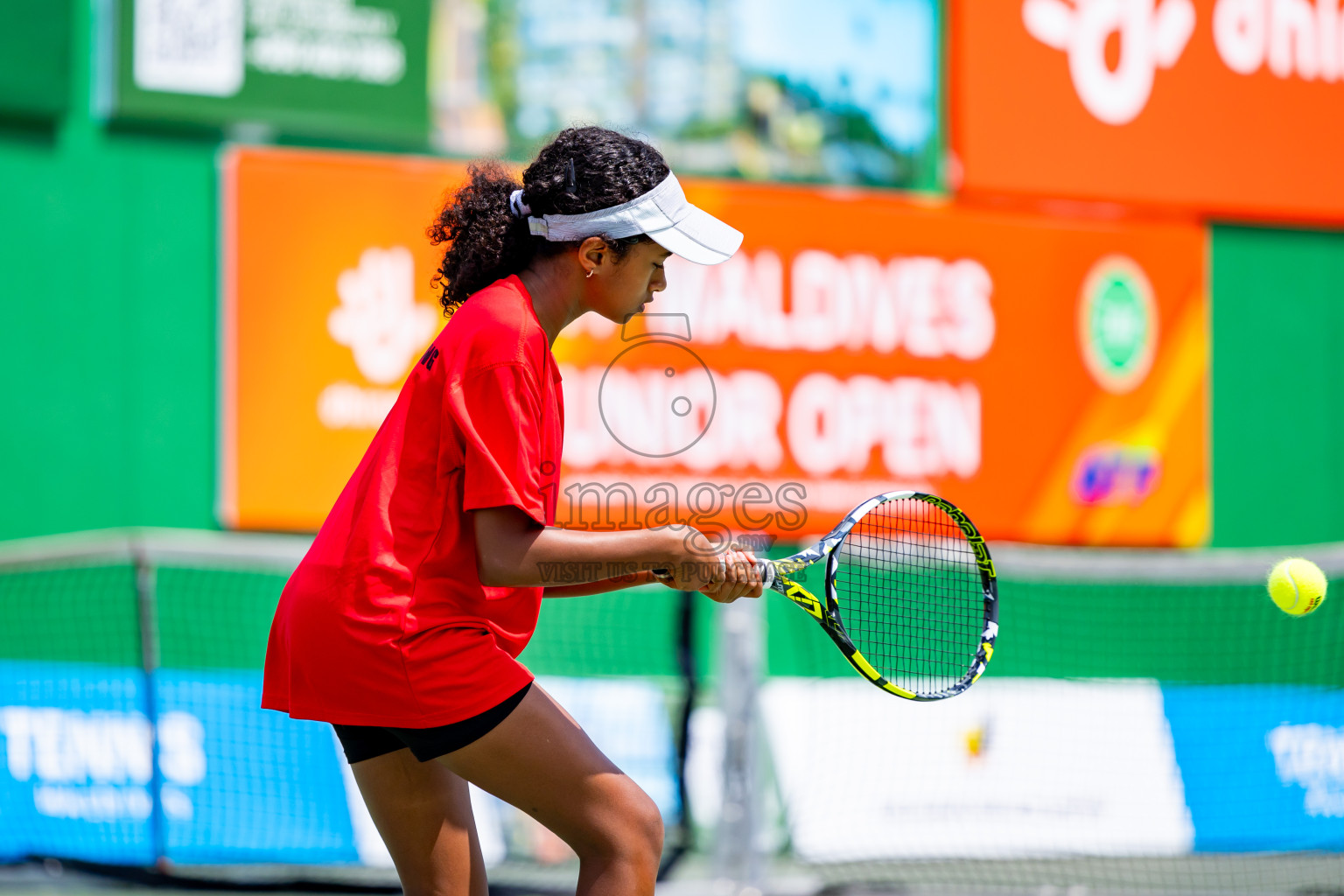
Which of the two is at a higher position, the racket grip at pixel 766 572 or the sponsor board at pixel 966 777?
the racket grip at pixel 766 572

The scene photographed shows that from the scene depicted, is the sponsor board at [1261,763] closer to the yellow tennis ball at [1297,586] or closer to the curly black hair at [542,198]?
the yellow tennis ball at [1297,586]

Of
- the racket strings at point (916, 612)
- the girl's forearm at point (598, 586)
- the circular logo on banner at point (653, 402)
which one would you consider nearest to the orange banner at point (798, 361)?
the circular logo on banner at point (653, 402)

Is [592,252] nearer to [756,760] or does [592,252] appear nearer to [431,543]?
[431,543]

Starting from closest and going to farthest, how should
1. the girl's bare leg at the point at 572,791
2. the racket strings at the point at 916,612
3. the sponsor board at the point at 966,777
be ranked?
the girl's bare leg at the point at 572,791 < the racket strings at the point at 916,612 < the sponsor board at the point at 966,777

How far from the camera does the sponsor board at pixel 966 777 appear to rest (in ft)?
19.8

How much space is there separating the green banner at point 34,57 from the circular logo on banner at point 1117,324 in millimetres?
5817

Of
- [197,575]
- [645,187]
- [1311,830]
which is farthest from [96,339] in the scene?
[1311,830]

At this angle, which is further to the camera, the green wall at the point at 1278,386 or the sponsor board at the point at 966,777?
the green wall at the point at 1278,386

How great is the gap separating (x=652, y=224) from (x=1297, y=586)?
233cm

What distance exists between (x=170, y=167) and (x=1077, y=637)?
5.71m

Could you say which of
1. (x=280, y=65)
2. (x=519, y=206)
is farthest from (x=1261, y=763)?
(x=280, y=65)

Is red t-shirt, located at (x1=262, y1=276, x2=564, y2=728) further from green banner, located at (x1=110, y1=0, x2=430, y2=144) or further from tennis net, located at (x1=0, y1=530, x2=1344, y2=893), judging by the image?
green banner, located at (x1=110, y1=0, x2=430, y2=144)

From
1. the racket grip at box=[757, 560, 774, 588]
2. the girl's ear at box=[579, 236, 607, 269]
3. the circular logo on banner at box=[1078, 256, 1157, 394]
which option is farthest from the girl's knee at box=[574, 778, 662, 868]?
the circular logo on banner at box=[1078, 256, 1157, 394]

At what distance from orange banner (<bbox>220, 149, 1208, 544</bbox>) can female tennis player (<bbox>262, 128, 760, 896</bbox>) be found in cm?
496
